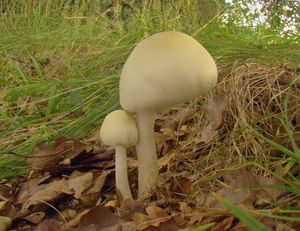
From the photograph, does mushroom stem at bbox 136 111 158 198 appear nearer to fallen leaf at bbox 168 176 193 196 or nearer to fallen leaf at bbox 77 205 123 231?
fallen leaf at bbox 168 176 193 196

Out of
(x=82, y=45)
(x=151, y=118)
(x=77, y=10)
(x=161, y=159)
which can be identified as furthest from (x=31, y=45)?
(x=151, y=118)

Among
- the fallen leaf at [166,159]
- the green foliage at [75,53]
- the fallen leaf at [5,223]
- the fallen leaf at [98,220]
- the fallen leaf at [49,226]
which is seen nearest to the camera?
the fallen leaf at [98,220]

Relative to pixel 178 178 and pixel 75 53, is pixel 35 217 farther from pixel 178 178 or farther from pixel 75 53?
pixel 75 53

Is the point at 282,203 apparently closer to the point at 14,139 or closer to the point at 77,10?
the point at 14,139

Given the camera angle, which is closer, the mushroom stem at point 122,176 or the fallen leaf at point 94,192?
Result: the mushroom stem at point 122,176

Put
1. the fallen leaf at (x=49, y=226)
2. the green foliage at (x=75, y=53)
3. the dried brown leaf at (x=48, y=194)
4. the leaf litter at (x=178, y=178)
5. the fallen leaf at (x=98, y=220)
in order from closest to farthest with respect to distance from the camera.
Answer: the leaf litter at (x=178, y=178), the fallen leaf at (x=98, y=220), the fallen leaf at (x=49, y=226), the dried brown leaf at (x=48, y=194), the green foliage at (x=75, y=53)

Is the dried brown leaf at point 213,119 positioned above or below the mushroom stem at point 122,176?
above

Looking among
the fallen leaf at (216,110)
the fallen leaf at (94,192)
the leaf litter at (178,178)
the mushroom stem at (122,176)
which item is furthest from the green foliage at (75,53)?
the mushroom stem at (122,176)

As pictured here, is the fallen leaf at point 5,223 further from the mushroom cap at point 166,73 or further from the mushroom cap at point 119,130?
the mushroom cap at point 166,73
